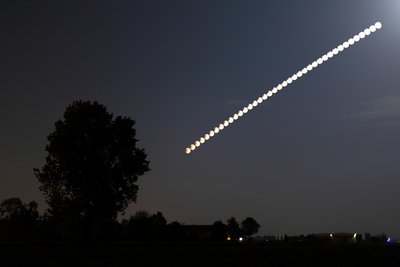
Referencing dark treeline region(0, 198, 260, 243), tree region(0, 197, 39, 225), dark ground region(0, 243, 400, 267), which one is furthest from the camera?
tree region(0, 197, 39, 225)

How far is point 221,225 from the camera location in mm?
118312

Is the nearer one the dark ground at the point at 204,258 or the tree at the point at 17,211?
the dark ground at the point at 204,258

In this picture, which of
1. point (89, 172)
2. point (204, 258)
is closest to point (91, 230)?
point (89, 172)

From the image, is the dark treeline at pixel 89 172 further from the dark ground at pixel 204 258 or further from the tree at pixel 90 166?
the dark ground at pixel 204 258

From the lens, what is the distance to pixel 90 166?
159 ft

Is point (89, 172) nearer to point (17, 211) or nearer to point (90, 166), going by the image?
point (90, 166)

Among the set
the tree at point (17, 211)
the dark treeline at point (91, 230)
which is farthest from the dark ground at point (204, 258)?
the tree at point (17, 211)

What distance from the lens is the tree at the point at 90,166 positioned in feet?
157

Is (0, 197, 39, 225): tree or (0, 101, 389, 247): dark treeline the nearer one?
(0, 101, 389, 247): dark treeline

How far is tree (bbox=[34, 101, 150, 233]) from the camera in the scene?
47719mm

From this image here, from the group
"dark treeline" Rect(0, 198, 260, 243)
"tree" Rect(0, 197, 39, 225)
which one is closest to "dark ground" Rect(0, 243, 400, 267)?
"dark treeline" Rect(0, 198, 260, 243)

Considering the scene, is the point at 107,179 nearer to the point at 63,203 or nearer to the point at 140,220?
the point at 63,203

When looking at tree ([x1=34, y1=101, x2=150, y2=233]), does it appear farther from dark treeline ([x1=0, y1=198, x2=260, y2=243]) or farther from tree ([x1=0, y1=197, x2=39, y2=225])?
tree ([x1=0, y1=197, x2=39, y2=225])

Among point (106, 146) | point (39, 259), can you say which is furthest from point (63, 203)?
point (39, 259)
